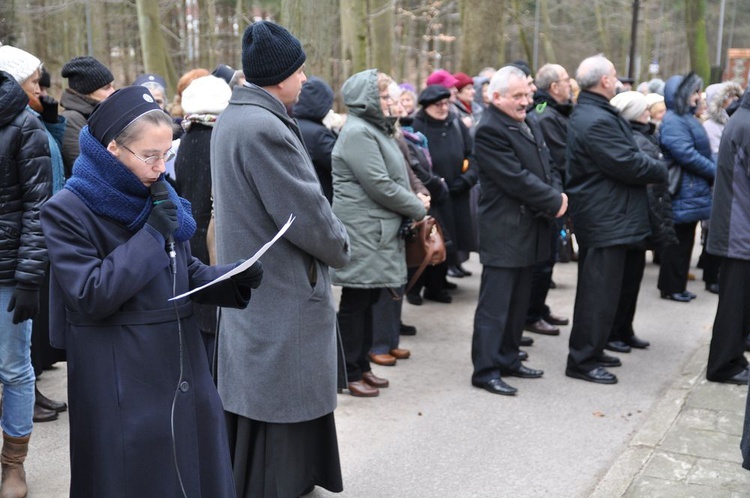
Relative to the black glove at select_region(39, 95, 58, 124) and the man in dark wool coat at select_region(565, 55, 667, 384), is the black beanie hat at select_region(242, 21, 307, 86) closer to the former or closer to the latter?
the black glove at select_region(39, 95, 58, 124)

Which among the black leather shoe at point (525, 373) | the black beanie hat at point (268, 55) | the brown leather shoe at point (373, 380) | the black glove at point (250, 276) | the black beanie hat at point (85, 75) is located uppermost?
the black beanie hat at point (268, 55)

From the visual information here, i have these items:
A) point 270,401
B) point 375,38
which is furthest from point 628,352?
point 375,38

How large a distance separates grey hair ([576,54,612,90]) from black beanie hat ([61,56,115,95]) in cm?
319

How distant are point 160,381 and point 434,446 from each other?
2.58m

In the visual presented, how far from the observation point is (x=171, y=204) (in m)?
2.75

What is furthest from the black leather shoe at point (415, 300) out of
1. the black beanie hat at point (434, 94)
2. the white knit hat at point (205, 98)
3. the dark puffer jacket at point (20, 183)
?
the dark puffer jacket at point (20, 183)

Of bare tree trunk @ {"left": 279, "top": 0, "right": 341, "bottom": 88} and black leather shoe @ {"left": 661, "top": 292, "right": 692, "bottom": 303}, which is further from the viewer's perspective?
black leather shoe @ {"left": 661, "top": 292, "right": 692, "bottom": 303}

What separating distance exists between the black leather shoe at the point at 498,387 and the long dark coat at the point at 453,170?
2.48 meters

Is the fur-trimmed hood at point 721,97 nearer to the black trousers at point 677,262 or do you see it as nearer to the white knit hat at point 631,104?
the black trousers at point 677,262

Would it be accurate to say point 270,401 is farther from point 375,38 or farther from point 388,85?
point 375,38

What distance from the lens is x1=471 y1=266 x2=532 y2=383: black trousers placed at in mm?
5953

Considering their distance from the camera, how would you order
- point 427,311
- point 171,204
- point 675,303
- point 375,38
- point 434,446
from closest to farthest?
point 171,204 → point 434,446 → point 427,311 → point 675,303 → point 375,38

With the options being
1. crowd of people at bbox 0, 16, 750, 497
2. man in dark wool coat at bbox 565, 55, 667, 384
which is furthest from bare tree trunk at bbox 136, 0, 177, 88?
man in dark wool coat at bbox 565, 55, 667, 384

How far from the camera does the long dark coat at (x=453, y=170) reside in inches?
327
